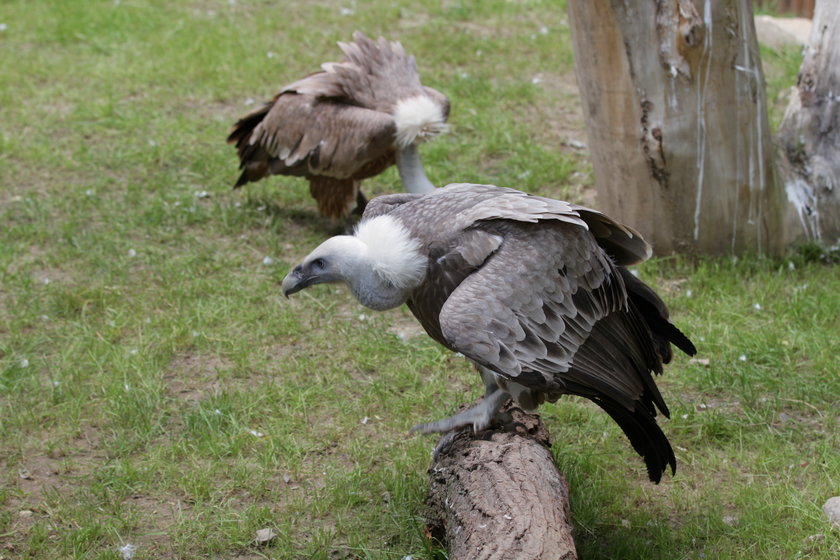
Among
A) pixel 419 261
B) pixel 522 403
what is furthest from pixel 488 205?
pixel 522 403

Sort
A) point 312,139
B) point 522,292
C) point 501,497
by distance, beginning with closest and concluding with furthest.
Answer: point 501,497 → point 522,292 → point 312,139

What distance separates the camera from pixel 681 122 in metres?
4.81

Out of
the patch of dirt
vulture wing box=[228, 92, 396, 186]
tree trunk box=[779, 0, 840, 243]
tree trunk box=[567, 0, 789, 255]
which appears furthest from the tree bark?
tree trunk box=[779, 0, 840, 243]

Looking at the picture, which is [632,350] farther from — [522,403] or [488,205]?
[488,205]

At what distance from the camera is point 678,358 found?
178 inches

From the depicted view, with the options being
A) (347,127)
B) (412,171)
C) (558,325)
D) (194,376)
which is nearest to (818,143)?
(412,171)

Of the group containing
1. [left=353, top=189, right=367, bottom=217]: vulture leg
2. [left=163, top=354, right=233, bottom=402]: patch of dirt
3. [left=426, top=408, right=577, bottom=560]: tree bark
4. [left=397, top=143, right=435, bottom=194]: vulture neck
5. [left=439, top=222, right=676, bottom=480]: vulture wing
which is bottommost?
[left=163, top=354, right=233, bottom=402]: patch of dirt

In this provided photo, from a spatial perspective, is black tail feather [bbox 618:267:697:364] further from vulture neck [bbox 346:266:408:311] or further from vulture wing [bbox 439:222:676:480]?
vulture neck [bbox 346:266:408:311]

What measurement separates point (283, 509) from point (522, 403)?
1.10 meters

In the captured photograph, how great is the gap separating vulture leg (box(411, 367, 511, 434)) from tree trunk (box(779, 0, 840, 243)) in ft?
8.68

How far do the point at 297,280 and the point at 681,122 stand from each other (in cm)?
246

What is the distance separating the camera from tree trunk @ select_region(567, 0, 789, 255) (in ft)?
15.3

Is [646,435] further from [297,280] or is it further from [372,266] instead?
[297,280]

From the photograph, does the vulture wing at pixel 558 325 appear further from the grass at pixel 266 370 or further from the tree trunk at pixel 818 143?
the tree trunk at pixel 818 143
